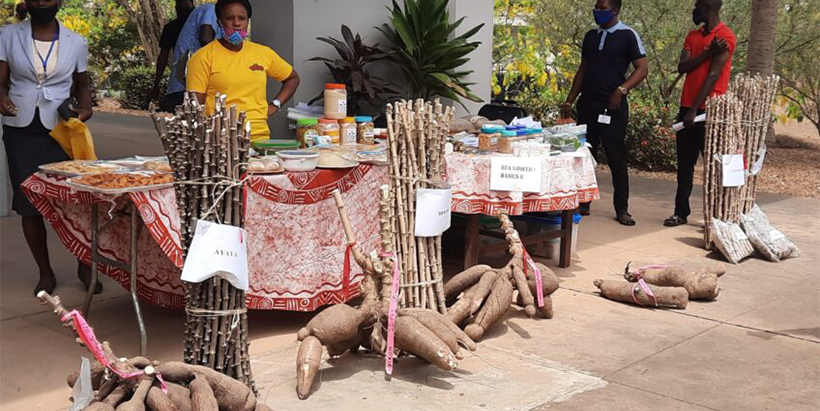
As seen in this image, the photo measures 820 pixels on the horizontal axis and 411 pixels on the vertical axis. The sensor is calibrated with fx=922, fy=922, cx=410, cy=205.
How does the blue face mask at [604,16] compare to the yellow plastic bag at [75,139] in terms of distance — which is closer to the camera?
the yellow plastic bag at [75,139]

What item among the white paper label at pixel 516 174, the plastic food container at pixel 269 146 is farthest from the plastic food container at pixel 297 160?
the white paper label at pixel 516 174

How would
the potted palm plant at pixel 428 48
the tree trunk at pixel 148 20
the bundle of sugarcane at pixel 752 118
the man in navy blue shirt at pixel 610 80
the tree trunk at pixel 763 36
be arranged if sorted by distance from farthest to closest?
the tree trunk at pixel 148 20, the tree trunk at pixel 763 36, the potted palm plant at pixel 428 48, the man in navy blue shirt at pixel 610 80, the bundle of sugarcane at pixel 752 118

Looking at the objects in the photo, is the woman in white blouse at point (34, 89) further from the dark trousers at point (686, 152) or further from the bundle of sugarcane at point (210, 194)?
the dark trousers at point (686, 152)

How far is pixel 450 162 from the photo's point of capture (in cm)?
600

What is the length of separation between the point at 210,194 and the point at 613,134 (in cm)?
545

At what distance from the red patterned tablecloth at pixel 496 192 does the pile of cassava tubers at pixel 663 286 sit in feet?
2.15

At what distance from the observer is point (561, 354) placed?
5.05 metres

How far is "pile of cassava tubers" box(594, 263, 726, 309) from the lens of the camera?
236 inches

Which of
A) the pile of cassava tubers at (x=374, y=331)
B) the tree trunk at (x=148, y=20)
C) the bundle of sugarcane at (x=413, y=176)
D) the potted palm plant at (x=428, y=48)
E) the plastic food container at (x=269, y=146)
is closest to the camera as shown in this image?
the pile of cassava tubers at (x=374, y=331)

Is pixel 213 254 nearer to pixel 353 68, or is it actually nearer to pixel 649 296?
pixel 649 296

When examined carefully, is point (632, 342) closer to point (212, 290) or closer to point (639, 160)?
point (212, 290)

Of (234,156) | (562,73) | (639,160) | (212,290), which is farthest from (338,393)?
(562,73)

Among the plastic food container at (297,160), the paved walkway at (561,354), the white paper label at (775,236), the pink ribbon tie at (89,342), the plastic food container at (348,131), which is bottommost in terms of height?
the paved walkway at (561,354)

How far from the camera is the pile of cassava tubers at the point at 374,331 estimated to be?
168 inches
